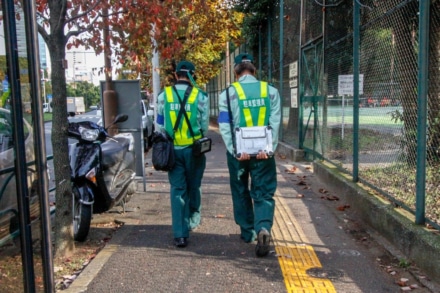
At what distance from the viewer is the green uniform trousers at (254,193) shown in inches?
178

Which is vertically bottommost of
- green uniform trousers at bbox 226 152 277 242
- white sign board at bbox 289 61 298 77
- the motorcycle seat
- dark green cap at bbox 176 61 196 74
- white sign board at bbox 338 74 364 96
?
green uniform trousers at bbox 226 152 277 242

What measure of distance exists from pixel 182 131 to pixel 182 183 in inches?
21.2

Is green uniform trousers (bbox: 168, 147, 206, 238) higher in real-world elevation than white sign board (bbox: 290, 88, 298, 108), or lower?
lower

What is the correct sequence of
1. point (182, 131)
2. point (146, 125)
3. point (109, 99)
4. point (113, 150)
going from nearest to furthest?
point (182, 131) → point (113, 150) → point (109, 99) → point (146, 125)

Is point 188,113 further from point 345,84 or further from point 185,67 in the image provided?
point 345,84

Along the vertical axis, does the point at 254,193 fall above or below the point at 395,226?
above

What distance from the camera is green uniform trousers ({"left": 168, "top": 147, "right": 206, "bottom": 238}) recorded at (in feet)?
15.7

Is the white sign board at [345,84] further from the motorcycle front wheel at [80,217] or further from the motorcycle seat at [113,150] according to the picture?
the motorcycle front wheel at [80,217]

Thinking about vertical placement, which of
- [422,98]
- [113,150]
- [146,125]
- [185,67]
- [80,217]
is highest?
[185,67]

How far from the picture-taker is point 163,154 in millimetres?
4715

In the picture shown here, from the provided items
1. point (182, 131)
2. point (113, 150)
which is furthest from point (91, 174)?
point (182, 131)

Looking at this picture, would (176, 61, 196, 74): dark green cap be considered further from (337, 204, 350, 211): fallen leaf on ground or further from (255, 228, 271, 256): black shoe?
(337, 204, 350, 211): fallen leaf on ground

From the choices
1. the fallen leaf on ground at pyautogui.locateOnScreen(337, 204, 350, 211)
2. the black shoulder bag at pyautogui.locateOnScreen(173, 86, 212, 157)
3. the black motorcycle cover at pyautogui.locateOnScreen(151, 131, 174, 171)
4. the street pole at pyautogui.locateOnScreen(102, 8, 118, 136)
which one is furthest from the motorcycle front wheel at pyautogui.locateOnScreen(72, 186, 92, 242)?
the fallen leaf on ground at pyautogui.locateOnScreen(337, 204, 350, 211)

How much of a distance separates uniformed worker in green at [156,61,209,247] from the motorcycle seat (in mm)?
986
